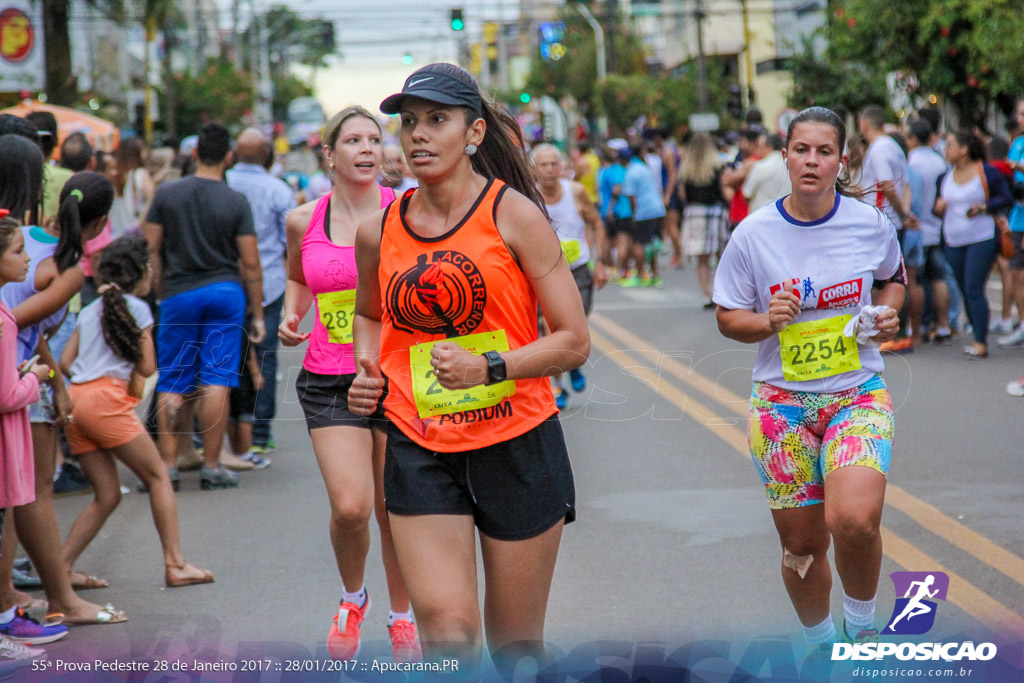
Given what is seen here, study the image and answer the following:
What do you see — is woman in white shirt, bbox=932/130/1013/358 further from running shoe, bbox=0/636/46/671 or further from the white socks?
running shoe, bbox=0/636/46/671

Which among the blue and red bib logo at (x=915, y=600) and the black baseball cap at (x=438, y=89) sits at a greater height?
the black baseball cap at (x=438, y=89)

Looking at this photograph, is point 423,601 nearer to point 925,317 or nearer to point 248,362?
point 248,362

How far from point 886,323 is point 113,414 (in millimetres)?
3534

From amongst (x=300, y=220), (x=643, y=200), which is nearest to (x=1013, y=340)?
(x=643, y=200)

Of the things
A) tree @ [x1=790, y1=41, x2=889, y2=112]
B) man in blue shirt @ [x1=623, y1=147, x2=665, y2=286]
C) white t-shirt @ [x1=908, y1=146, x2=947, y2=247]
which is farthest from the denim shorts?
tree @ [x1=790, y1=41, x2=889, y2=112]

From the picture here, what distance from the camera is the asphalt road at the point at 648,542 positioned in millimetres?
4969

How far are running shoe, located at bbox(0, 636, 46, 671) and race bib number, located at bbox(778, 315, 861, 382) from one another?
2.92 m

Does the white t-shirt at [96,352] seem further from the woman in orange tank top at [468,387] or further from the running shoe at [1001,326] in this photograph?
the running shoe at [1001,326]

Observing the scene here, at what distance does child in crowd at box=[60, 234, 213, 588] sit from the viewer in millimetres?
Answer: 5871

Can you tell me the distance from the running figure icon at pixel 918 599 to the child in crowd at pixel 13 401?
3125 millimetres

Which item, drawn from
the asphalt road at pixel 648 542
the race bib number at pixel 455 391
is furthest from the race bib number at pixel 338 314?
the race bib number at pixel 455 391

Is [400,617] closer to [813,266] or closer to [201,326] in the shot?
[813,266]

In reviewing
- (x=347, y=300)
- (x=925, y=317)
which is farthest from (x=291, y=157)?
(x=347, y=300)

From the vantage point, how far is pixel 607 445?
340 inches
